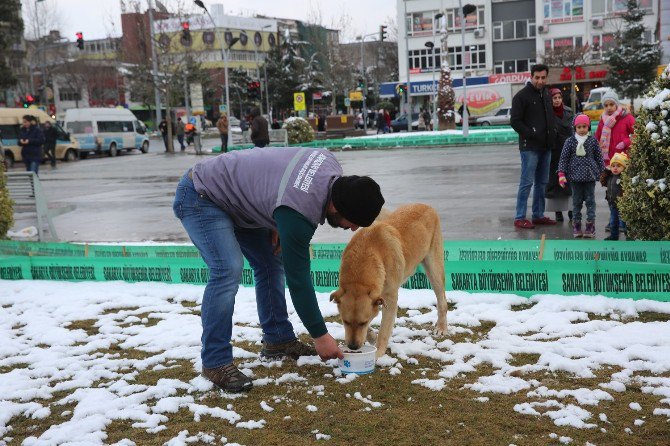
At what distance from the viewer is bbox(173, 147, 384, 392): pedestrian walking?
3.66 meters

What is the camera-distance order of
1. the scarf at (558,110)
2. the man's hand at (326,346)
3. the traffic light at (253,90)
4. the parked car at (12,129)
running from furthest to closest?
the traffic light at (253,90) < the parked car at (12,129) < the scarf at (558,110) < the man's hand at (326,346)

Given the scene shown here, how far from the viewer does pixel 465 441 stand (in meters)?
3.38

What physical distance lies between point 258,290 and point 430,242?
144 centimetres

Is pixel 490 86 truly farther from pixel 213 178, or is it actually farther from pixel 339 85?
pixel 213 178

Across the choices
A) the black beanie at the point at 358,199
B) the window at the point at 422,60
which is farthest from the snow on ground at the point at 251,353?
→ the window at the point at 422,60

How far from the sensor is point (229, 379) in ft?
13.7

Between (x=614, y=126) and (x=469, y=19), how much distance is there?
6208 centimetres

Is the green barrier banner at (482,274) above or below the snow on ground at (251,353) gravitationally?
above

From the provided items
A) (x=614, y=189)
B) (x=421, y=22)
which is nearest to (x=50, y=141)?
(x=614, y=189)

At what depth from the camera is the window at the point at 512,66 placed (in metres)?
66.1

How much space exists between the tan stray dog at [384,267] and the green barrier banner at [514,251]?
1.43m

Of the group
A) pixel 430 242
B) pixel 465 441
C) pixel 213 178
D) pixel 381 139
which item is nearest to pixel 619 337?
pixel 430 242

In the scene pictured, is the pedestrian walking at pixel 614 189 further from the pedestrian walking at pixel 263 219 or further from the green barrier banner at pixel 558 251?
the pedestrian walking at pixel 263 219

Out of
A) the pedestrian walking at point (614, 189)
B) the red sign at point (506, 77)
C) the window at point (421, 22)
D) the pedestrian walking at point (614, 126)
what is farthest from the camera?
the window at point (421, 22)
